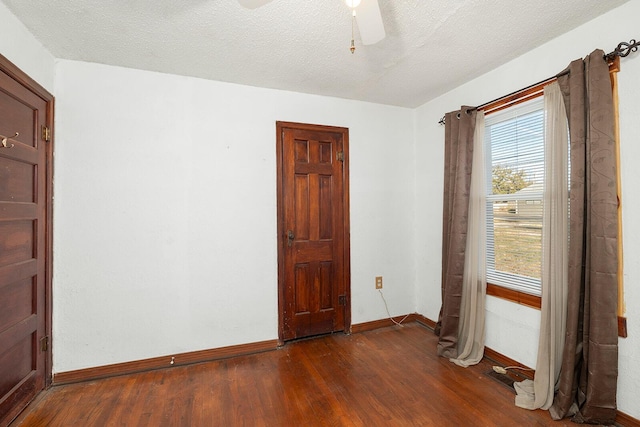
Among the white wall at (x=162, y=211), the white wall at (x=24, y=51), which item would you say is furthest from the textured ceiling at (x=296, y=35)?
the white wall at (x=162, y=211)

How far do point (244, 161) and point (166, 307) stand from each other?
4.61 ft

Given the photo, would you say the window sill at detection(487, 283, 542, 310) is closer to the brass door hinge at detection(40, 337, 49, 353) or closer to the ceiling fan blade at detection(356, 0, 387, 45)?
the ceiling fan blade at detection(356, 0, 387, 45)

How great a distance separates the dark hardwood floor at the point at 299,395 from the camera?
71.9 inches

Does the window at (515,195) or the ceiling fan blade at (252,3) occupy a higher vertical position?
the ceiling fan blade at (252,3)

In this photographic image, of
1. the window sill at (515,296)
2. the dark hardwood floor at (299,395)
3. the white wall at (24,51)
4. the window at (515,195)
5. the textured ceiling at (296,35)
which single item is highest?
the textured ceiling at (296,35)

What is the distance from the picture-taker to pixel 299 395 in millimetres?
2068

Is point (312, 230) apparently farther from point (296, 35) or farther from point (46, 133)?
point (46, 133)

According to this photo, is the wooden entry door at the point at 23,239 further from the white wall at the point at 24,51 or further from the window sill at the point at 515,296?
the window sill at the point at 515,296

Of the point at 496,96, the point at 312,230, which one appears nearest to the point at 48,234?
the point at 312,230

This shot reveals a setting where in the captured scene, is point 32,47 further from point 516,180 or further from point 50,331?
point 516,180

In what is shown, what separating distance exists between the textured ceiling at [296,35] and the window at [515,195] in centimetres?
50

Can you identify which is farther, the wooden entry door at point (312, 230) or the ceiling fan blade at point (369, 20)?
the wooden entry door at point (312, 230)

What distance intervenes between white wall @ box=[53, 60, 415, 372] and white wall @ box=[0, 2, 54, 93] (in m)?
0.12

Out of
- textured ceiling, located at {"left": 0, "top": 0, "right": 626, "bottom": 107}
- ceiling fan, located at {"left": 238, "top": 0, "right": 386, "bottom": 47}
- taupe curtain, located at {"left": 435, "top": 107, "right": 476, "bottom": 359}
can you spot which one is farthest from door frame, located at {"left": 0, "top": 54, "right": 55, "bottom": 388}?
taupe curtain, located at {"left": 435, "top": 107, "right": 476, "bottom": 359}
